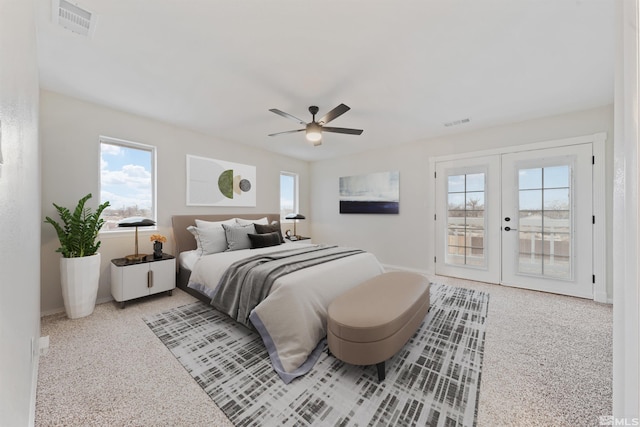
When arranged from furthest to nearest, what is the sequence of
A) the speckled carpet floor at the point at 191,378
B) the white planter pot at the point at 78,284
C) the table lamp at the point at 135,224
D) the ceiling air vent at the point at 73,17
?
the table lamp at the point at 135,224
the white planter pot at the point at 78,284
the ceiling air vent at the point at 73,17
the speckled carpet floor at the point at 191,378

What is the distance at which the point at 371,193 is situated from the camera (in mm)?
5121

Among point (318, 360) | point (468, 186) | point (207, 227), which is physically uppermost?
point (468, 186)

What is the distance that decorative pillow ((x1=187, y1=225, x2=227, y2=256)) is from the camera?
11.3 feet

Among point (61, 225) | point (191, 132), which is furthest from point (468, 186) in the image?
point (61, 225)

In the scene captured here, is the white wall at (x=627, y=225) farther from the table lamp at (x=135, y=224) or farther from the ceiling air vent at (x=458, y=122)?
the table lamp at (x=135, y=224)

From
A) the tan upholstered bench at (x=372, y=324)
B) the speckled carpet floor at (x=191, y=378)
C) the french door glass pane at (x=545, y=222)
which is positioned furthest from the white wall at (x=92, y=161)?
the french door glass pane at (x=545, y=222)

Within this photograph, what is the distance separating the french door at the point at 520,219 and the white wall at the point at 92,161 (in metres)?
4.28

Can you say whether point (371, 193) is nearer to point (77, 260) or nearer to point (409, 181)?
point (409, 181)

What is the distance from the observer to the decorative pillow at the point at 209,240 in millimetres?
3446

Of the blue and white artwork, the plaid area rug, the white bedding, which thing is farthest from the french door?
the white bedding

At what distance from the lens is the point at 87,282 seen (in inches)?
103

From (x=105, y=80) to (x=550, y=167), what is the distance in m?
5.67

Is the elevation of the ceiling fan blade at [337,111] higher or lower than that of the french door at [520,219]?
higher

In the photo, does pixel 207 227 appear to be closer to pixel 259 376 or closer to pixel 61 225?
pixel 61 225
